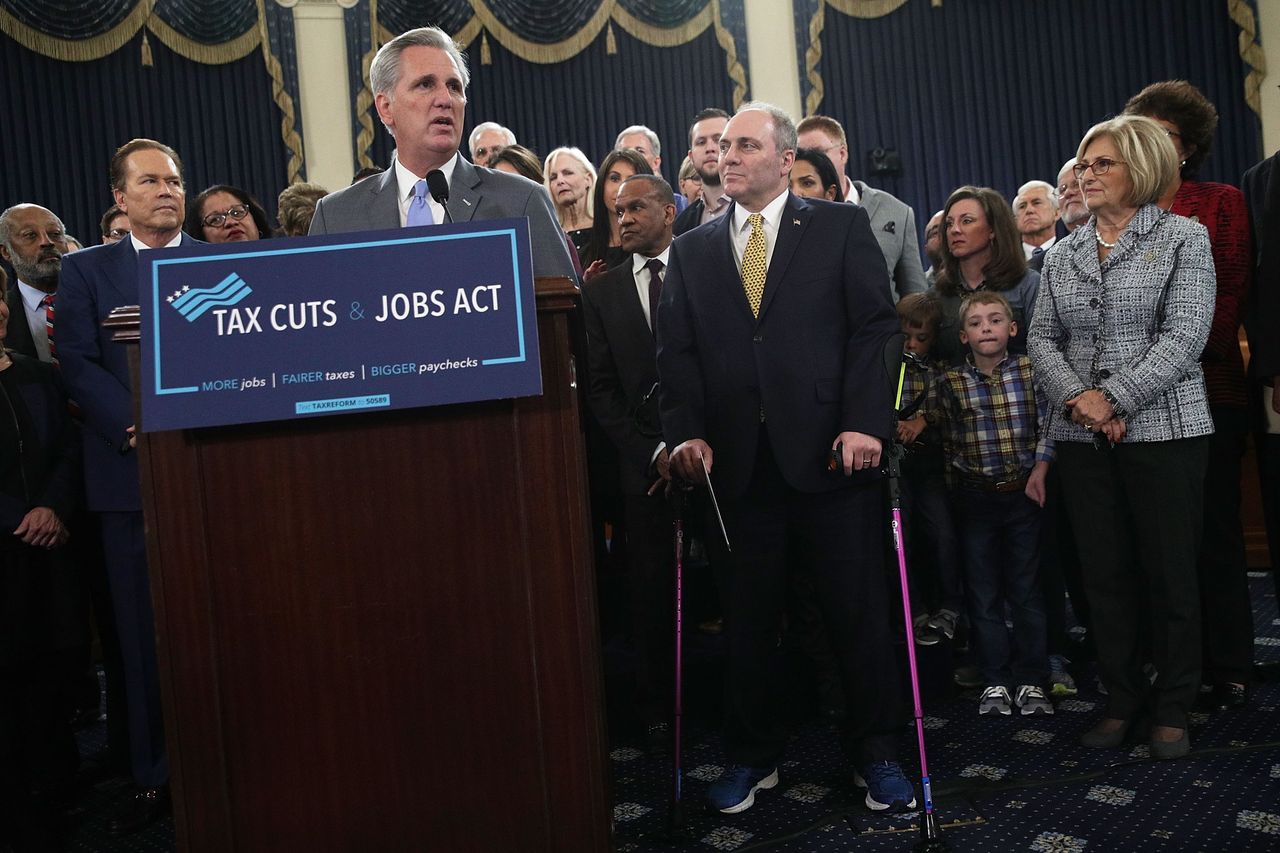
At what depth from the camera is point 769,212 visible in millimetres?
2592

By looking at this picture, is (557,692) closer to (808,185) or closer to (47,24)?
(808,185)

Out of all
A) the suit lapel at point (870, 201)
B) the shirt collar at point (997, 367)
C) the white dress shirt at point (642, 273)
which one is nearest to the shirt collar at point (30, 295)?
the white dress shirt at point (642, 273)

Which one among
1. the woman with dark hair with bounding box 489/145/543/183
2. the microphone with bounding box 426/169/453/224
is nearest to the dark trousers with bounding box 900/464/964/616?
the woman with dark hair with bounding box 489/145/543/183

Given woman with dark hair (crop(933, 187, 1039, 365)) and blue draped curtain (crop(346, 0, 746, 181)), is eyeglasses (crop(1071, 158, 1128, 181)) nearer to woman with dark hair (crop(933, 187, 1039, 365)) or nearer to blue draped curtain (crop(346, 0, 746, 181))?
woman with dark hair (crop(933, 187, 1039, 365))

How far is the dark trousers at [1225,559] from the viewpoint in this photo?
2938 millimetres

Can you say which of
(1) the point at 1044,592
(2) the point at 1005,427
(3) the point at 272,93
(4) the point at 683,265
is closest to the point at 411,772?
(4) the point at 683,265

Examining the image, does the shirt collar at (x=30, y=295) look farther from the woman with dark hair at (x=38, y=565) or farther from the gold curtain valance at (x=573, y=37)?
the gold curtain valance at (x=573, y=37)

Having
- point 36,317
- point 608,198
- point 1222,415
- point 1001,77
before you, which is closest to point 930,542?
point 1222,415

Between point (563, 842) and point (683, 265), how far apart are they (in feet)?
4.87

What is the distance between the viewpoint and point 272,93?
7625 millimetres

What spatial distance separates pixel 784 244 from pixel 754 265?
0.09m

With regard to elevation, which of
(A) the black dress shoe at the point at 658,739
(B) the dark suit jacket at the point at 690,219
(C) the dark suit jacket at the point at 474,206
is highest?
(B) the dark suit jacket at the point at 690,219

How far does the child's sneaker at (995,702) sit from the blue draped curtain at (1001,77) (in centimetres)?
567

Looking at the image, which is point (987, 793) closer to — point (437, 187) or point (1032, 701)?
point (1032, 701)
